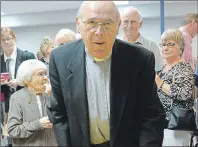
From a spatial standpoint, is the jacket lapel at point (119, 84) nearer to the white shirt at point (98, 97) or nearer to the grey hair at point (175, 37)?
the white shirt at point (98, 97)

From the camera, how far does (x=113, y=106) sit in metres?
1.09

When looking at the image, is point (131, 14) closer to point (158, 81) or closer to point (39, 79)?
point (158, 81)

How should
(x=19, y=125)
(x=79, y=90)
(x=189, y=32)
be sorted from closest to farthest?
(x=79, y=90) → (x=19, y=125) → (x=189, y=32)

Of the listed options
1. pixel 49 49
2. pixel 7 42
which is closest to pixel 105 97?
pixel 49 49

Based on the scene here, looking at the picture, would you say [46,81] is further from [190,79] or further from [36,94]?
[190,79]

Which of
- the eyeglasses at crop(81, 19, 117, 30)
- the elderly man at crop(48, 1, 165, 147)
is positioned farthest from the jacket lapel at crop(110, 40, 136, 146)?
the eyeglasses at crop(81, 19, 117, 30)

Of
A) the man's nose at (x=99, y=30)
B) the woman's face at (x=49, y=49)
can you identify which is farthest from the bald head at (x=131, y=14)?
the man's nose at (x=99, y=30)

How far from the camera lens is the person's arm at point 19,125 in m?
1.61

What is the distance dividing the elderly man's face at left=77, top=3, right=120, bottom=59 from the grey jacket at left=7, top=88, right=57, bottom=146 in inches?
27.4

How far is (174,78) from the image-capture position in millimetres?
1634

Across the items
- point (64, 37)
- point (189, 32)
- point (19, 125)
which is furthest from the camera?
point (64, 37)

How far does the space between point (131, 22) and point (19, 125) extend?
761 millimetres

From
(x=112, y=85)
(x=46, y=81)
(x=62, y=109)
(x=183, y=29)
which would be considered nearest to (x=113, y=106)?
(x=112, y=85)

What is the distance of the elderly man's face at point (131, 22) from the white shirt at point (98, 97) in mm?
551
